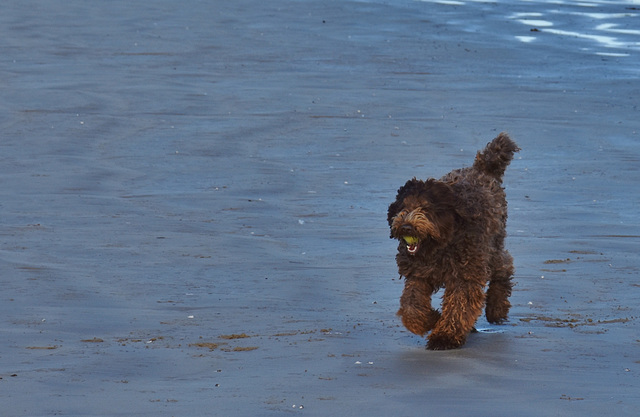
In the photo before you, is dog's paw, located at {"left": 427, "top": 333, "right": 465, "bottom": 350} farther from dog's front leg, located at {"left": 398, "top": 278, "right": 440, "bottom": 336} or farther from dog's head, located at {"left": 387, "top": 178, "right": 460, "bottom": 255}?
dog's head, located at {"left": 387, "top": 178, "right": 460, "bottom": 255}

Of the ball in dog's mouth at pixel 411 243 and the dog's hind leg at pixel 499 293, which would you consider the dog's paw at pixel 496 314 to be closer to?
the dog's hind leg at pixel 499 293

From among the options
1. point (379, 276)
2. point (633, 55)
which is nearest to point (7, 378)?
point (379, 276)

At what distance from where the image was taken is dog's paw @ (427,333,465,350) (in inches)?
284

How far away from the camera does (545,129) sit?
15.8 meters

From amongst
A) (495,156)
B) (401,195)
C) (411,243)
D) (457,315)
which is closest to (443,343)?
(457,315)

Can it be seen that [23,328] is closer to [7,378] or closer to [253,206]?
[7,378]

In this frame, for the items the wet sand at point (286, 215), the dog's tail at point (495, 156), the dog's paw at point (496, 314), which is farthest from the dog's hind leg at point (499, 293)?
the dog's tail at point (495, 156)

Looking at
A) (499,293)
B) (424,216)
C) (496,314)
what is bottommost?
(496,314)

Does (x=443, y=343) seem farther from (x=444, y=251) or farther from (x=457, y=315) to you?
(x=444, y=251)

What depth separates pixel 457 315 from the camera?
7.23m

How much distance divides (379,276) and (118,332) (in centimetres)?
253

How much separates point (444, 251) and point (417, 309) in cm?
40

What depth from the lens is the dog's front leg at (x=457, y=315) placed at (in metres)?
7.23

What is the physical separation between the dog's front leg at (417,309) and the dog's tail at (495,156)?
1229 millimetres
